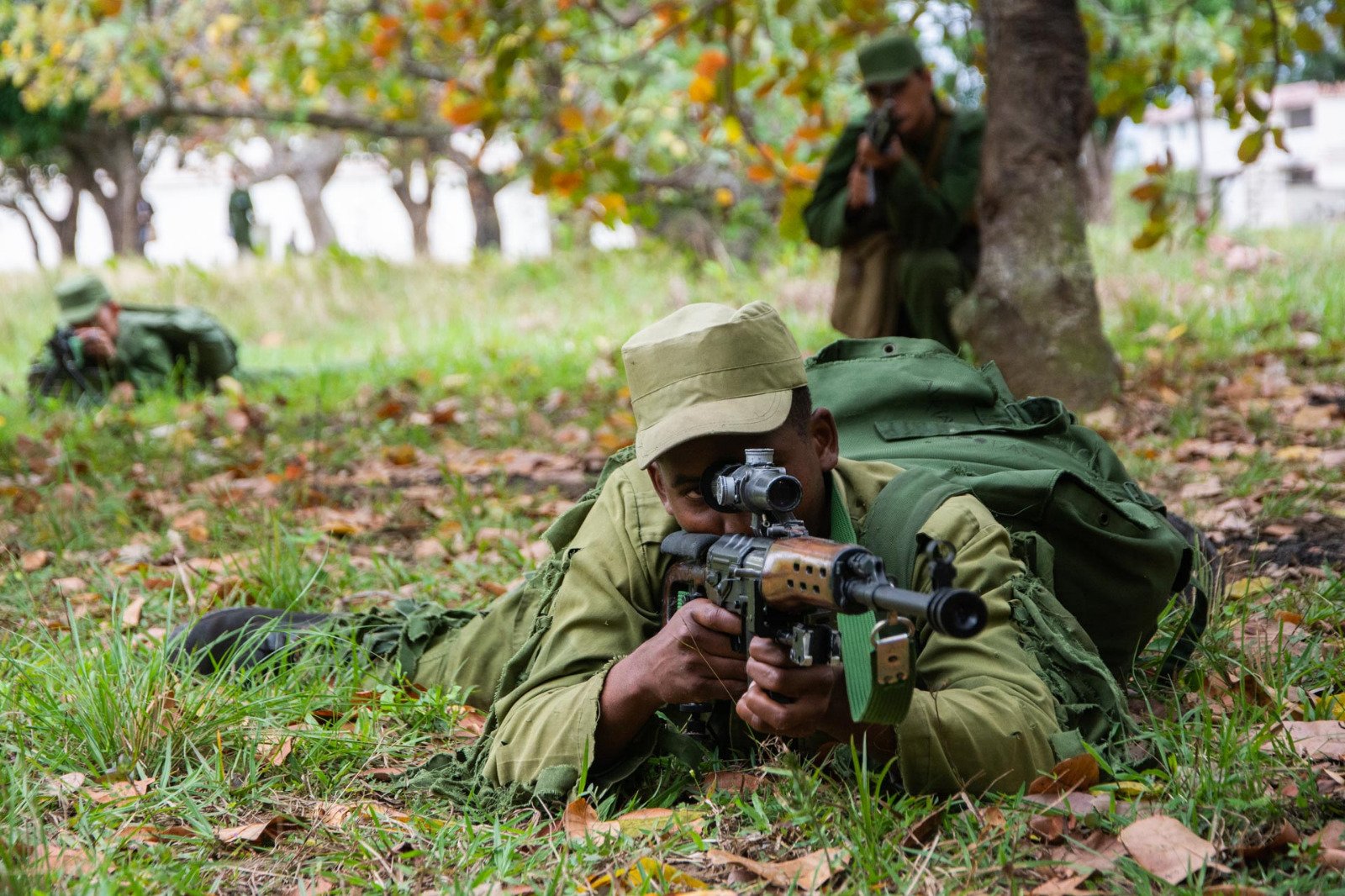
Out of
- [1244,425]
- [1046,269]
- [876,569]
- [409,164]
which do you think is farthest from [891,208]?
[409,164]

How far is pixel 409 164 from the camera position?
98.1 feet

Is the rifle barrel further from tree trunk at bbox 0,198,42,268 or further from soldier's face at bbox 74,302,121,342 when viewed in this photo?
tree trunk at bbox 0,198,42,268

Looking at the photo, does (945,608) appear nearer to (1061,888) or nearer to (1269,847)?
(1061,888)

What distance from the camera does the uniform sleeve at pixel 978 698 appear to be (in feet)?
6.65

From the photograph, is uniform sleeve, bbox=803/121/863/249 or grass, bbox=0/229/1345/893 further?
uniform sleeve, bbox=803/121/863/249

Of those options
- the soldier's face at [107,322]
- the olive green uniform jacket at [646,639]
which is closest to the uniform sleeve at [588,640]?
the olive green uniform jacket at [646,639]

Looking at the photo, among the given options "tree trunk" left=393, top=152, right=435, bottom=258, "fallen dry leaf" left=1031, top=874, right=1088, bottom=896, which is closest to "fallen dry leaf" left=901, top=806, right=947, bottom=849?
"fallen dry leaf" left=1031, top=874, right=1088, bottom=896

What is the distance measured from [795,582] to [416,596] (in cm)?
202

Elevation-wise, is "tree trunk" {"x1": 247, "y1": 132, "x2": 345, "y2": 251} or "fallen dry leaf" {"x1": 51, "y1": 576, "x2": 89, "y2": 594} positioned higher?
"tree trunk" {"x1": 247, "y1": 132, "x2": 345, "y2": 251}

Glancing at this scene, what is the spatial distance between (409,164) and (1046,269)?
26382 millimetres

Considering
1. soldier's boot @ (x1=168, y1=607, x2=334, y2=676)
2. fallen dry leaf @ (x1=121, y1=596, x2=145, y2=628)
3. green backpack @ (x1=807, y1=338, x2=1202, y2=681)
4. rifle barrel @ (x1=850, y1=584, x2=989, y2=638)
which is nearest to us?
rifle barrel @ (x1=850, y1=584, x2=989, y2=638)

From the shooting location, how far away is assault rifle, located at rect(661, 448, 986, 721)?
1619 mm

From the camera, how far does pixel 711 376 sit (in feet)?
7.08

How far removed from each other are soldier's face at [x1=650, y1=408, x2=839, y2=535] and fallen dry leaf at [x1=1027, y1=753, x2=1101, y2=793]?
21.3 inches
